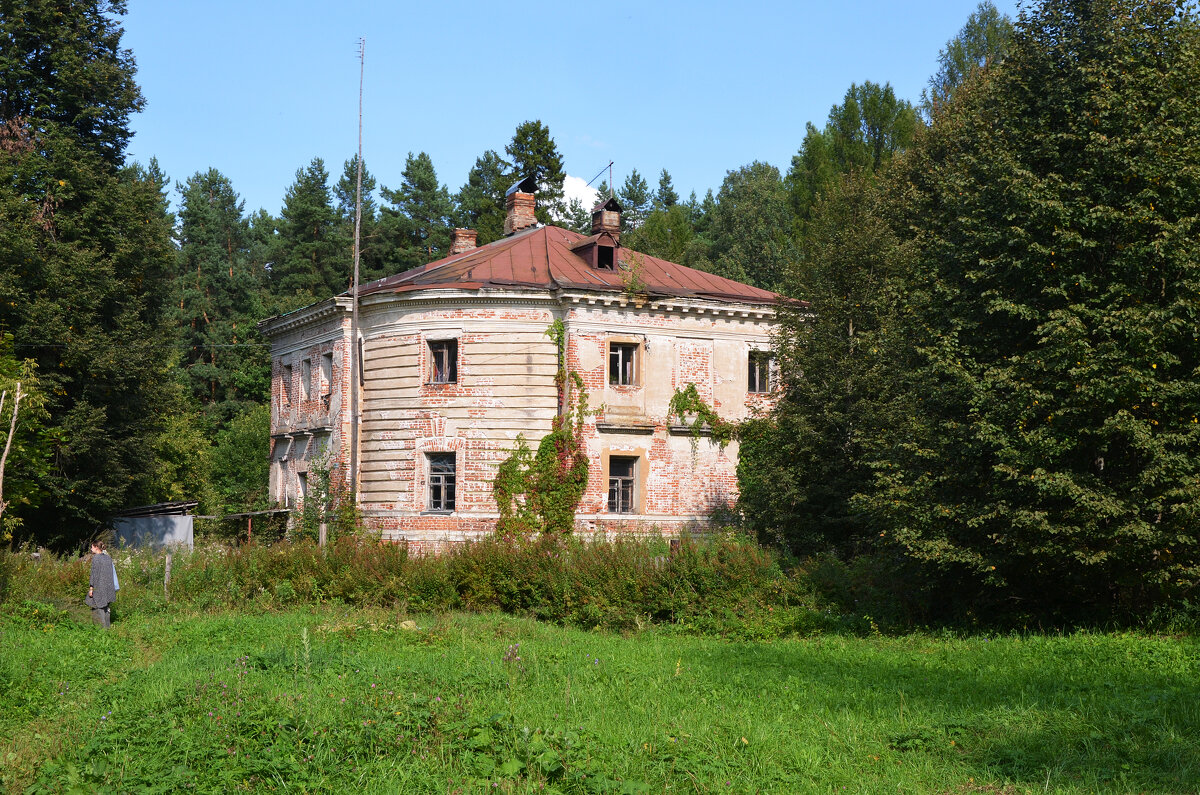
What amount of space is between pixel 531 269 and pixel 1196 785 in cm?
2390

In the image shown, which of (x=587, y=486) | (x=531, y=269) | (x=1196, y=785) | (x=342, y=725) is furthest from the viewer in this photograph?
(x=531, y=269)

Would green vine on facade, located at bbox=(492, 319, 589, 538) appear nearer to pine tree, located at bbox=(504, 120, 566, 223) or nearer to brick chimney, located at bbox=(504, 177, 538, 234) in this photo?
brick chimney, located at bbox=(504, 177, 538, 234)

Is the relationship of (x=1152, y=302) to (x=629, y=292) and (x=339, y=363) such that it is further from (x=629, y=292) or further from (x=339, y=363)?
(x=339, y=363)

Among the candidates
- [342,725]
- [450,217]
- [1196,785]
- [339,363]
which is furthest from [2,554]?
[450,217]

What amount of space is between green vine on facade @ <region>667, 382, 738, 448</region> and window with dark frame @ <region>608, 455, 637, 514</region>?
1895mm

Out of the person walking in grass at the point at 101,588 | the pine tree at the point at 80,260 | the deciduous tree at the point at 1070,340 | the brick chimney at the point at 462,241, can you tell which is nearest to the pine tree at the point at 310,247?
the brick chimney at the point at 462,241

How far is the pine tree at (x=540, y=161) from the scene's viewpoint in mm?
57969

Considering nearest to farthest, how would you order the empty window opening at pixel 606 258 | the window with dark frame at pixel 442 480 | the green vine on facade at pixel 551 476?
the green vine on facade at pixel 551 476 → the window with dark frame at pixel 442 480 → the empty window opening at pixel 606 258

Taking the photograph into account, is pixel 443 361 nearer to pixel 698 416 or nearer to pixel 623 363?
pixel 623 363

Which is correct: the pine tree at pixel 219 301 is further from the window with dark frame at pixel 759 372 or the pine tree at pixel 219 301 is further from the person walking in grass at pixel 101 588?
the person walking in grass at pixel 101 588

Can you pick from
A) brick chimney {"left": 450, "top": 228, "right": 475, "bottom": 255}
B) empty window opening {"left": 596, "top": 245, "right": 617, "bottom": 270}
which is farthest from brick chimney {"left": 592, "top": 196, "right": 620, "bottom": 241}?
brick chimney {"left": 450, "top": 228, "right": 475, "bottom": 255}

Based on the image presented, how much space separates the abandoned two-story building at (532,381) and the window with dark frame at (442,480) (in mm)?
34

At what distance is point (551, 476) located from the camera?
28.0 metres

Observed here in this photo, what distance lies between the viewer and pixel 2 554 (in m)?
20.4
